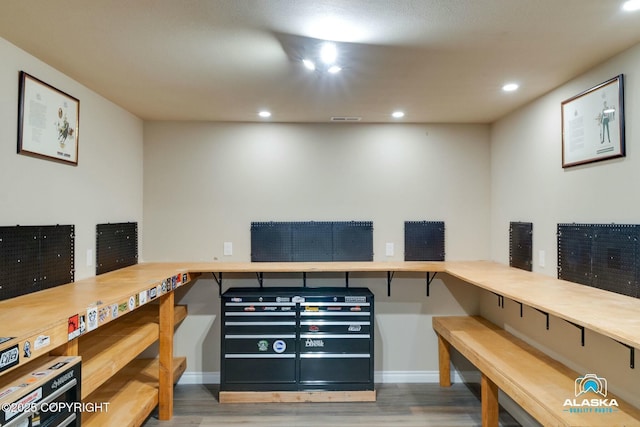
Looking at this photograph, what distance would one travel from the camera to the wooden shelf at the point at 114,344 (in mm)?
2029

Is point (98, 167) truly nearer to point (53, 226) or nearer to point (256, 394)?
point (53, 226)

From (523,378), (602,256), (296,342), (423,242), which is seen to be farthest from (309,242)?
(602,256)

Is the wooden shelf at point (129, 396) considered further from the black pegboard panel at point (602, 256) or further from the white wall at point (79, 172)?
the black pegboard panel at point (602, 256)

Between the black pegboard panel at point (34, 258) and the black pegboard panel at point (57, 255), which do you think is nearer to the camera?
the black pegboard panel at point (34, 258)

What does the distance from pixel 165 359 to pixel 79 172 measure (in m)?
1.58

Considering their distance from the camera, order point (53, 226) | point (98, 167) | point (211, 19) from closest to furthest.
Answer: point (211, 19)
point (53, 226)
point (98, 167)

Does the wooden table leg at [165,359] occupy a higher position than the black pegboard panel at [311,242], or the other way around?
the black pegboard panel at [311,242]

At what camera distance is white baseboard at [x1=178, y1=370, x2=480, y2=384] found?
11.9 feet

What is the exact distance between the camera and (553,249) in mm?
2711

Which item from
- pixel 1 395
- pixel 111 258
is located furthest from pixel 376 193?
pixel 1 395

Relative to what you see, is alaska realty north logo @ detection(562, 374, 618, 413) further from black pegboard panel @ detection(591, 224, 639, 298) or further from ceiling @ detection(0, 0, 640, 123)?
ceiling @ detection(0, 0, 640, 123)

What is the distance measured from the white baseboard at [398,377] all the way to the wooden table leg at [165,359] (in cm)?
67

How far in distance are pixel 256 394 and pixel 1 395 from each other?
7.39 ft

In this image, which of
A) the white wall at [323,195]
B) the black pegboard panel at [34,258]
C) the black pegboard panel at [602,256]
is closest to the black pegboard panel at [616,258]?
the black pegboard panel at [602,256]
